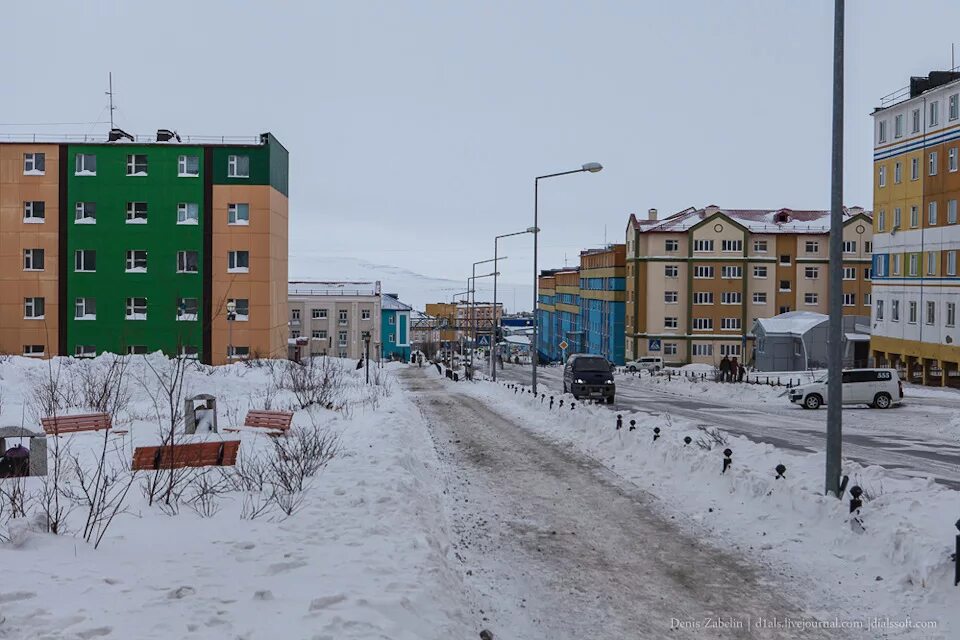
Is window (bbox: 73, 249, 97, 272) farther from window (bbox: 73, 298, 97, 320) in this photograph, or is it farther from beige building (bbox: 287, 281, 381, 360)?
beige building (bbox: 287, 281, 381, 360)

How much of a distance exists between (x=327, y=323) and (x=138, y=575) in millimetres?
103103

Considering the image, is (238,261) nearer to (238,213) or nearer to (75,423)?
(238,213)

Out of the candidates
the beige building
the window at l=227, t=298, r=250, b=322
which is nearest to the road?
the window at l=227, t=298, r=250, b=322

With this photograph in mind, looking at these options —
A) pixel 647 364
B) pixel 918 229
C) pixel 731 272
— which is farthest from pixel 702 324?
pixel 918 229

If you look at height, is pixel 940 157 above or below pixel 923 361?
above

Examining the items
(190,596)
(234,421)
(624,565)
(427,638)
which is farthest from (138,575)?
(234,421)

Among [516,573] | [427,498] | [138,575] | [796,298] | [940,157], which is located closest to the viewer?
[138,575]

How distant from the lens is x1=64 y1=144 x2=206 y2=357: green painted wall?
5056cm

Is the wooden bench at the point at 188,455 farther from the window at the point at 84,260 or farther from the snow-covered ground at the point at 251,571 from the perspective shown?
the window at the point at 84,260

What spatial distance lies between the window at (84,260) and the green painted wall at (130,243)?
0.26 metres

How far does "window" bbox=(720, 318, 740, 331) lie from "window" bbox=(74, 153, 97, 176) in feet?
200

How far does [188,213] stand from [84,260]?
6.78 m

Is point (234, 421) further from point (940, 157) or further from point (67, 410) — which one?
point (940, 157)

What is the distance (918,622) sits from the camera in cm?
810
